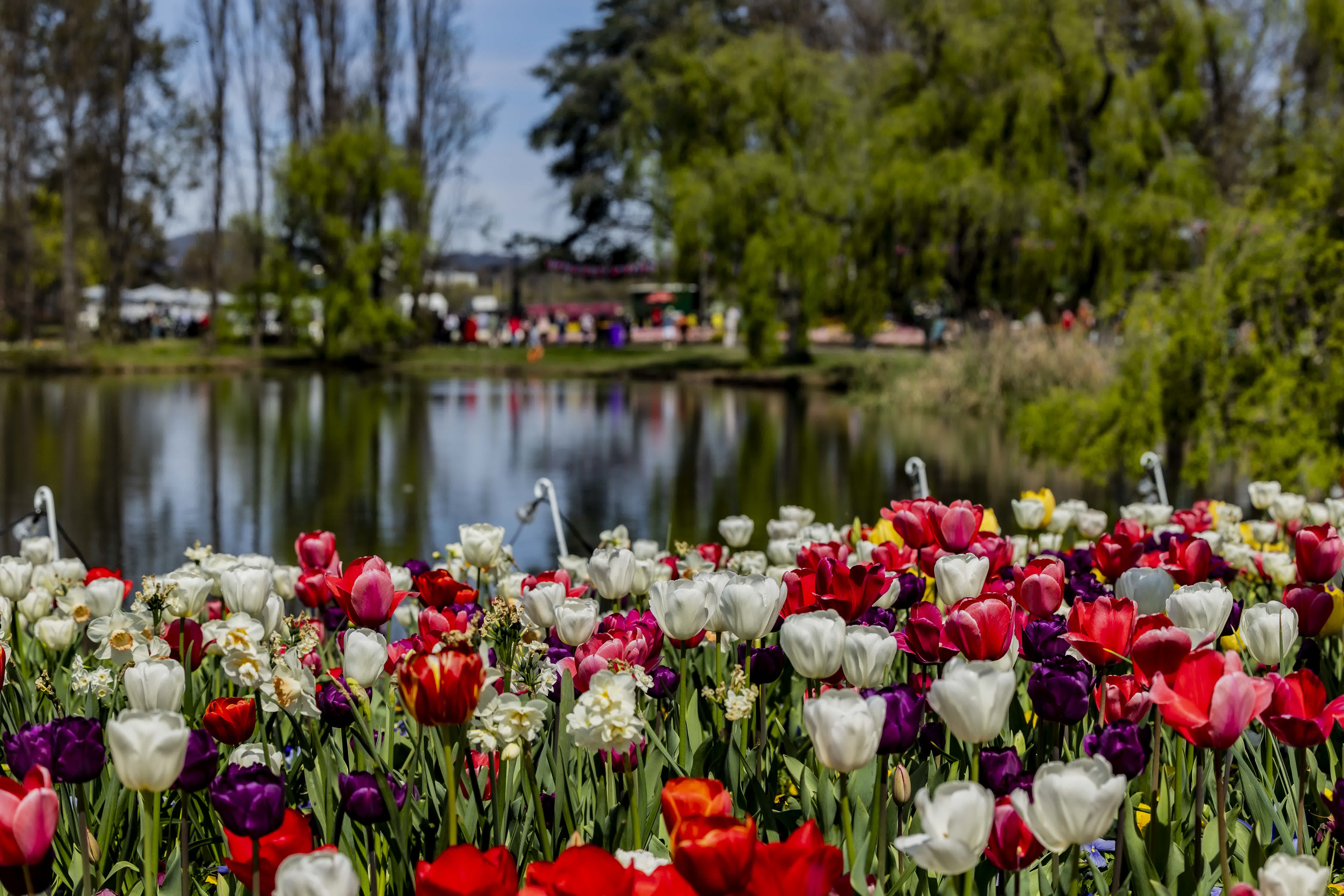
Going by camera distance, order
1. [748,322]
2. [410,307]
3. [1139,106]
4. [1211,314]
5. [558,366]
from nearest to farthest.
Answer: [1211,314]
[1139,106]
[748,322]
[558,366]
[410,307]

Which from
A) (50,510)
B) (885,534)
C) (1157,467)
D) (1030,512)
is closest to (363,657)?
(885,534)

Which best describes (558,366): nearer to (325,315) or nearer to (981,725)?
(325,315)

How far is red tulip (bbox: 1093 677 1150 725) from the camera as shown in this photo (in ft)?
6.24

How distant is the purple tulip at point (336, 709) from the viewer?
Answer: 6.20 feet

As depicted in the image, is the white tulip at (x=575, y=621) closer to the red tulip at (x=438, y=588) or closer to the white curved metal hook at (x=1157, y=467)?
the red tulip at (x=438, y=588)

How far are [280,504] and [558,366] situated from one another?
2317cm

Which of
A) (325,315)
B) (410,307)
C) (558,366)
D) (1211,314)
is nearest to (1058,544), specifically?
(1211,314)

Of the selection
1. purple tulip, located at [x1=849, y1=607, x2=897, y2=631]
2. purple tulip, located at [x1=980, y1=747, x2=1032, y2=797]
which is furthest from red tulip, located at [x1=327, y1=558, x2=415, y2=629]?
purple tulip, located at [x1=980, y1=747, x2=1032, y2=797]

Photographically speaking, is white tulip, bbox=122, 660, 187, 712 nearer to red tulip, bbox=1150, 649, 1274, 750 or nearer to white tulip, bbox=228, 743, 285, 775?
white tulip, bbox=228, 743, 285, 775

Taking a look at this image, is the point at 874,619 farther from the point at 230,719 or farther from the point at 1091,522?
the point at 1091,522

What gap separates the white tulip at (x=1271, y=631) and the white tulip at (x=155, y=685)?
1.48 meters

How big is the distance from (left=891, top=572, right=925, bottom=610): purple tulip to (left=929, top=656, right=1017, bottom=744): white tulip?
981mm

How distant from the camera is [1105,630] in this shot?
6.34ft

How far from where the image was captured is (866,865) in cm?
177
